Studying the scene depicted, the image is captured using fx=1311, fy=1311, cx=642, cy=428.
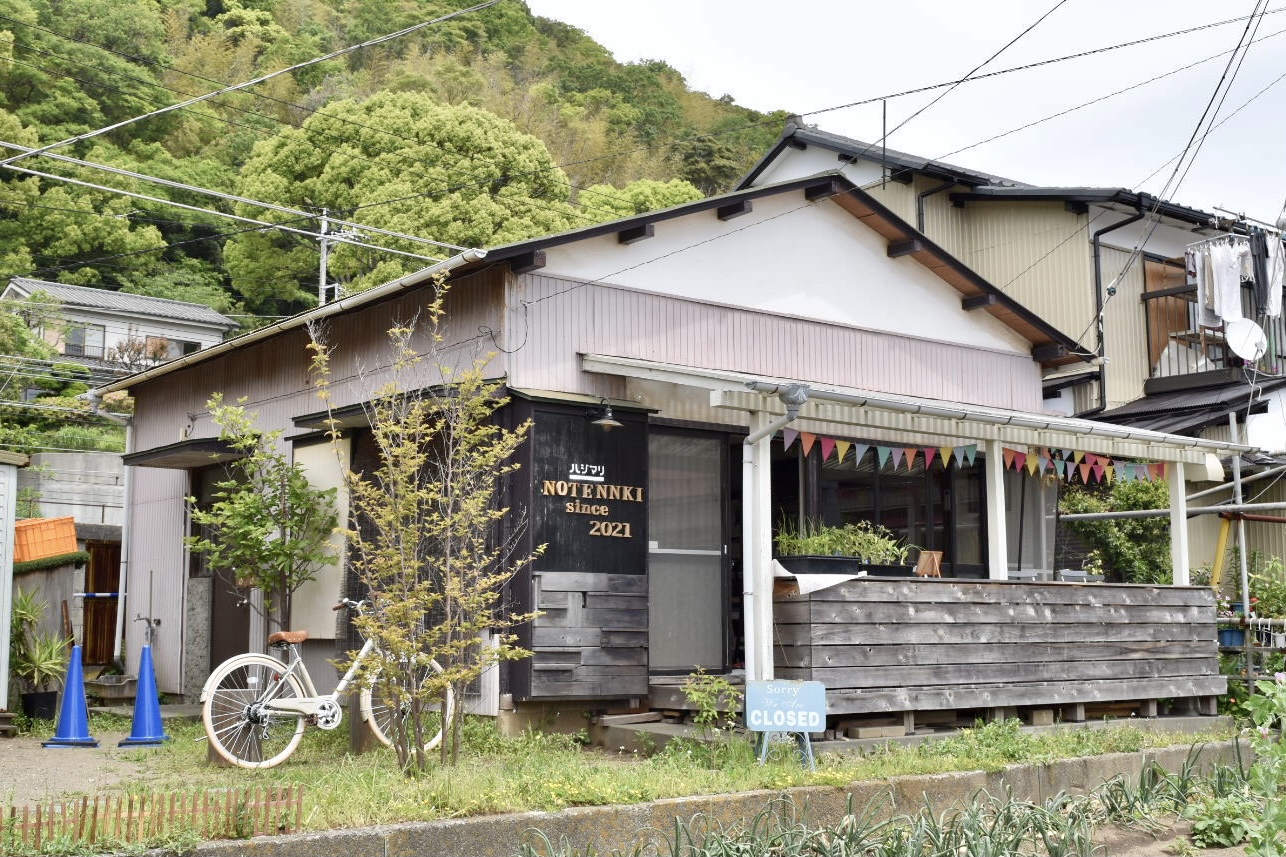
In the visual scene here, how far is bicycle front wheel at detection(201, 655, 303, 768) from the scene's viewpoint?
9.71 metres

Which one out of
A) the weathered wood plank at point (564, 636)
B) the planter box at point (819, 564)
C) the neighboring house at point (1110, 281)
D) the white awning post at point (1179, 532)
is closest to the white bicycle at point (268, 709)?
the weathered wood plank at point (564, 636)

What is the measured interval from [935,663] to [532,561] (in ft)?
11.2

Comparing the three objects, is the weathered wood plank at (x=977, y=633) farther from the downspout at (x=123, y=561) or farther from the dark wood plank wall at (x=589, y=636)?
the downspout at (x=123, y=561)

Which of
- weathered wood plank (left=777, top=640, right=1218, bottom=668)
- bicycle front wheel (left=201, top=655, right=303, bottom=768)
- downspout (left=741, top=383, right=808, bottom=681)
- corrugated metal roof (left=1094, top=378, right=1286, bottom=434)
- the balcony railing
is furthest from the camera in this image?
the balcony railing

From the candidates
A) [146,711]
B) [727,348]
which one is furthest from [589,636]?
[146,711]

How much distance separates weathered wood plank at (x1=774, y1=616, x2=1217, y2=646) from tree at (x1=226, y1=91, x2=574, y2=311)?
20.6 metres

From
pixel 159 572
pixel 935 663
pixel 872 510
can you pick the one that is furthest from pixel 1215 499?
pixel 159 572

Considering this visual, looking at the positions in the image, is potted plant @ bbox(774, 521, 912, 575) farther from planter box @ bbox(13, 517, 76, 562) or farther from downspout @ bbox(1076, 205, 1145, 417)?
downspout @ bbox(1076, 205, 1145, 417)

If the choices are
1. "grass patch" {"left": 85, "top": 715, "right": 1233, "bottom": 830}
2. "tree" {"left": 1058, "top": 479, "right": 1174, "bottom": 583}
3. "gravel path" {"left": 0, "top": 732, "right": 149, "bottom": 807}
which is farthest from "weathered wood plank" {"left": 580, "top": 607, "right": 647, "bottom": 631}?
"tree" {"left": 1058, "top": 479, "right": 1174, "bottom": 583}

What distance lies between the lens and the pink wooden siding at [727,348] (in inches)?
444

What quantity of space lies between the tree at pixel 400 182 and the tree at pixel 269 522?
58.2 ft

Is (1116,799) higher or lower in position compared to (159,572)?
lower

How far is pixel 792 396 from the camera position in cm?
955

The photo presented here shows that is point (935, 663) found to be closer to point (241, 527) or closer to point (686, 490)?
point (686, 490)
